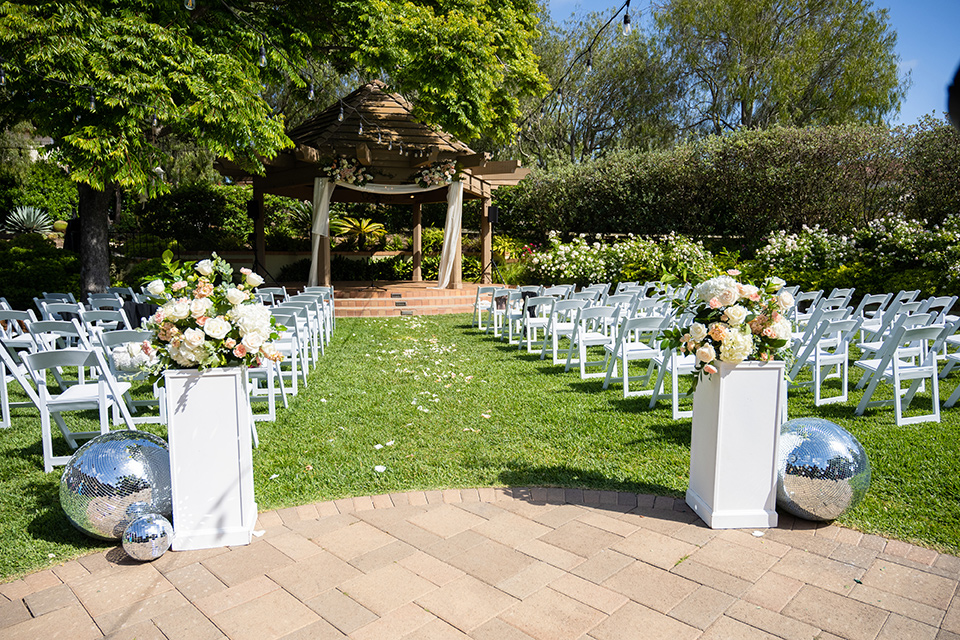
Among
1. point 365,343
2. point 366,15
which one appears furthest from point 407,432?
point 366,15

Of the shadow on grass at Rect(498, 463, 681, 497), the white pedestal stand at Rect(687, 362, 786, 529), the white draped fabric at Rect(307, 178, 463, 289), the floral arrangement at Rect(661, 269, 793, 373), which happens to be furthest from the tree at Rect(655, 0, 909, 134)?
the white pedestal stand at Rect(687, 362, 786, 529)

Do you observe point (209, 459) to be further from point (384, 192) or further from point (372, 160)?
point (372, 160)

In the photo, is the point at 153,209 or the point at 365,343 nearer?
the point at 365,343

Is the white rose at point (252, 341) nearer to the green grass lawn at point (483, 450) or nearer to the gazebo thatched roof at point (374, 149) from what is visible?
the green grass lawn at point (483, 450)

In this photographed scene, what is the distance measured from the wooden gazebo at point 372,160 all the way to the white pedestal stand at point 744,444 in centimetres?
1131

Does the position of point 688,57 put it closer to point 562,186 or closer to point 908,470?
point 562,186

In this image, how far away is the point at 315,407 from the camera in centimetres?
598

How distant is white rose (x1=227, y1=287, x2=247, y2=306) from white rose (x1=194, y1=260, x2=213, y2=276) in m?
0.15

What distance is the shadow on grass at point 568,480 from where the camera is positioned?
4055 millimetres

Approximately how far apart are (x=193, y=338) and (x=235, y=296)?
0.32 meters

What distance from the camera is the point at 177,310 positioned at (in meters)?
3.25

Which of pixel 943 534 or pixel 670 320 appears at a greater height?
pixel 670 320

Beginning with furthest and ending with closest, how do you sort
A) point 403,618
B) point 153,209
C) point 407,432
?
point 153,209, point 407,432, point 403,618

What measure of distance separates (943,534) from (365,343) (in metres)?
7.79
